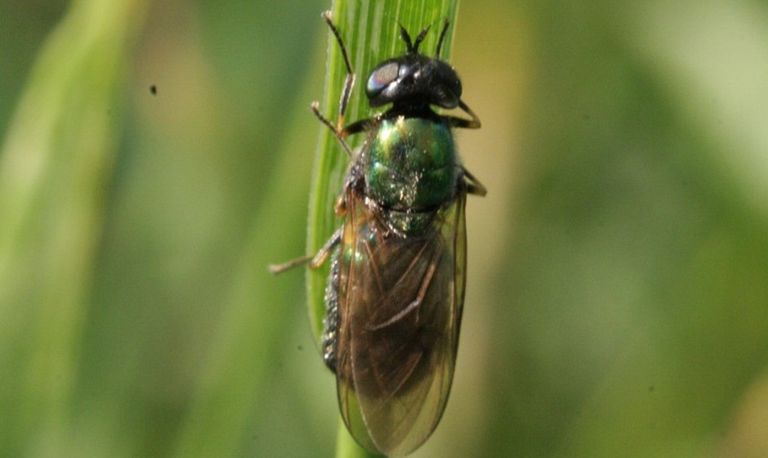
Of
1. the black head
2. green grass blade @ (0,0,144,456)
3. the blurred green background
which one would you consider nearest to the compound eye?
the black head

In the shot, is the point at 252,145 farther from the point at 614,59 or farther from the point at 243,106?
the point at 614,59

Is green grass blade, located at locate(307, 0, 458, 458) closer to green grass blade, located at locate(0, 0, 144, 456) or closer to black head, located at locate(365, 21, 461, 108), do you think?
black head, located at locate(365, 21, 461, 108)

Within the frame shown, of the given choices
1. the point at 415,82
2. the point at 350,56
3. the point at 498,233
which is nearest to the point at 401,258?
the point at 415,82

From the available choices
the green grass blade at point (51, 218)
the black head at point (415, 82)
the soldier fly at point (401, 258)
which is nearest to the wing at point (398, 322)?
the soldier fly at point (401, 258)

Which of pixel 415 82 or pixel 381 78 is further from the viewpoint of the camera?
pixel 415 82

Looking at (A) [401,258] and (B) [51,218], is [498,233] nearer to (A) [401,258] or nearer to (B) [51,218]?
(A) [401,258]

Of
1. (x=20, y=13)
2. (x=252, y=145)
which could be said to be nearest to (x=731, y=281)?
(x=252, y=145)

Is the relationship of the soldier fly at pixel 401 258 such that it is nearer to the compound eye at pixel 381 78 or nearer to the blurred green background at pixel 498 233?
the compound eye at pixel 381 78
